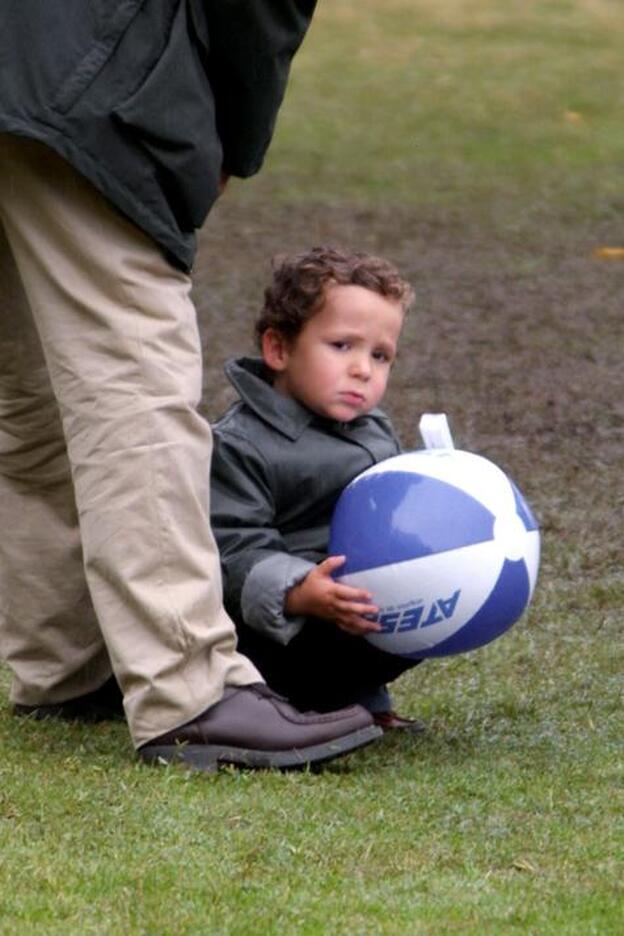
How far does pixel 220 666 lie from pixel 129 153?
3.03 ft

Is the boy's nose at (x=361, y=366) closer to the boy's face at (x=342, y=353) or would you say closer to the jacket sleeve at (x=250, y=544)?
the boy's face at (x=342, y=353)

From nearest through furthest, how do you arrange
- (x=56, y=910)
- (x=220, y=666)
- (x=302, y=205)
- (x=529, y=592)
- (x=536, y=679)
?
(x=56, y=910)
(x=220, y=666)
(x=529, y=592)
(x=536, y=679)
(x=302, y=205)

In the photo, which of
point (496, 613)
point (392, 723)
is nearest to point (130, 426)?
point (496, 613)

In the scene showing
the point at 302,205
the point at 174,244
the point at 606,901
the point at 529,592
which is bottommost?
the point at 302,205

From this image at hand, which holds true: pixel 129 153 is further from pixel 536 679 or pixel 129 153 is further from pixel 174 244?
pixel 536 679

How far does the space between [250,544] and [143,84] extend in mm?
940

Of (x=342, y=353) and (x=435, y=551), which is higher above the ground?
(x=342, y=353)

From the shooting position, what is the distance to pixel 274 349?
4602 millimetres

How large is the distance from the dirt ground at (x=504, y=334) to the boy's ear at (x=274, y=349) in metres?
1.70

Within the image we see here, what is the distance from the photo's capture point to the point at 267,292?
462 cm

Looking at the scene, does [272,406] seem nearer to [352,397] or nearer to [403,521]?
[352,397]

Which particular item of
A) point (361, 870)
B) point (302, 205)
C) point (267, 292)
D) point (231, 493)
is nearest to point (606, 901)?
point (361, 870)

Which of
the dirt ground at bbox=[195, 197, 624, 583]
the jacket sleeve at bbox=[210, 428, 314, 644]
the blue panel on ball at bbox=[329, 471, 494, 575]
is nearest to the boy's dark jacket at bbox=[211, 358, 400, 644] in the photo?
the jacket sleeve at bbox=[210, 428, 314, 644]

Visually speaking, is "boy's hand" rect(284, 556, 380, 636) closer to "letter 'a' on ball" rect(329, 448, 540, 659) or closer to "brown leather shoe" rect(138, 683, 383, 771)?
"letter 'a' on ball" rect(329, 448, 540, 659)
